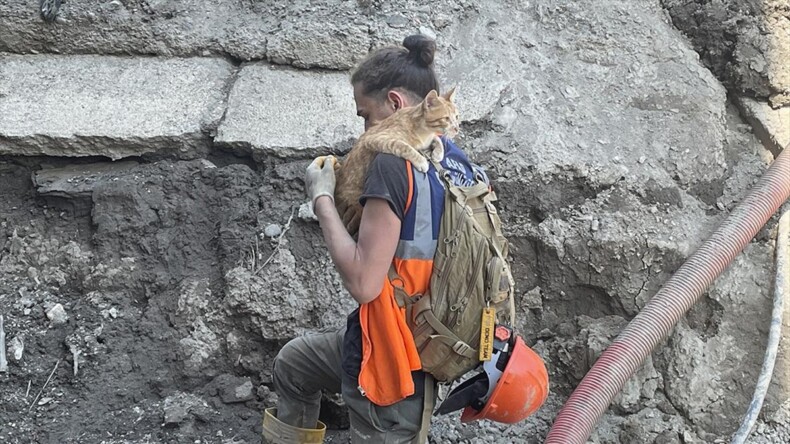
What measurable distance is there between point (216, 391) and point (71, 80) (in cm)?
211

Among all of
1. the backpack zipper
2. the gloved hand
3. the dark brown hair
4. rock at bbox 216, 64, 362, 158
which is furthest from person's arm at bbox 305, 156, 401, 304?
rock at bbox 216, 64, 362, 158

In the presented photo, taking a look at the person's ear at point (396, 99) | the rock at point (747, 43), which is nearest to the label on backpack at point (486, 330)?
the person's ear at point (396, 99)

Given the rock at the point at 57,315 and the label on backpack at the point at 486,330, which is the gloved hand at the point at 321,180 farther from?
the rock at the point at 57,315

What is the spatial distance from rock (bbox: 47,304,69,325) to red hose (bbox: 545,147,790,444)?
8.14 ft

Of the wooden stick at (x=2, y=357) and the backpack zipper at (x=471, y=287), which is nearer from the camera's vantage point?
the backpack zipper at (x=471, y=287)

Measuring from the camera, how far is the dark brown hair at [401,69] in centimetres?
277

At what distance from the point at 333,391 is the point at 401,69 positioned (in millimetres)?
1303

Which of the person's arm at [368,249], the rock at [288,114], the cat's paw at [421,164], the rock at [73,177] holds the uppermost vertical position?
the cat's paw at [421,164]

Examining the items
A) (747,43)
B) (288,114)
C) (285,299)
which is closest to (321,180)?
(285,299)

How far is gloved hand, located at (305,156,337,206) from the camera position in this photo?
2.66 meters

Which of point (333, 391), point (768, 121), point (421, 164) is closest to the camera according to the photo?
point (421, 164)

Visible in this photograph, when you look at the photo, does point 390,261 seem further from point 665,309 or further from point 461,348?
point 665,309

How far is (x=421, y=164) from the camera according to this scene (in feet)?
8.45

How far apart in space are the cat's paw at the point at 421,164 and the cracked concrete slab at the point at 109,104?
2.22 meters
